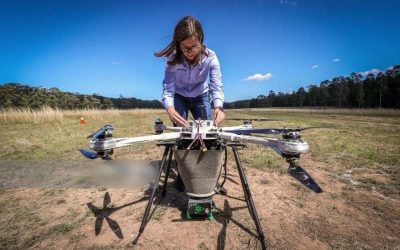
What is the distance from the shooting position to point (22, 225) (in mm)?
3299

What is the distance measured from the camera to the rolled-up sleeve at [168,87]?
3808 millimetres

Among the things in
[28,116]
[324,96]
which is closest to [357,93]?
[324,96]

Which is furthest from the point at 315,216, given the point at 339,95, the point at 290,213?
the point at 339,95

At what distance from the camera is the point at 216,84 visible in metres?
4.11

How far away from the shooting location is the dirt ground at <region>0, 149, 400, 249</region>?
9.44 ft

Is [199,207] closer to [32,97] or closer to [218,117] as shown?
[218,117]

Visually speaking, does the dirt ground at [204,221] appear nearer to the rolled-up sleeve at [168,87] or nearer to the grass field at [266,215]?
the grass field at [266,215]

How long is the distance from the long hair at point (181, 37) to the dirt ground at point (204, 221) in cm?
236

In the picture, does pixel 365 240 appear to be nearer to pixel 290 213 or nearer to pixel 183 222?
pixel 290 213

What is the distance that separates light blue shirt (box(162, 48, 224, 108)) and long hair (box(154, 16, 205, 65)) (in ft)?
0.47

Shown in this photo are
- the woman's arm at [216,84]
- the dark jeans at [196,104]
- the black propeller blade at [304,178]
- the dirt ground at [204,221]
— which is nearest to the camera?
the black propeller blade at [304,178]

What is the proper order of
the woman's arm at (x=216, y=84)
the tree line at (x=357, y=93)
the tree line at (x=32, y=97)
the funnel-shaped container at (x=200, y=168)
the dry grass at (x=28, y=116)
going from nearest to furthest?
the funnel-shaped container at (x=200, y=168) < the woman's arm at (x=216, y=84) < the dry grass at (x=28, y=116) < the tree line at (x=32, y=97) < the tree line at (x=357, y=93)

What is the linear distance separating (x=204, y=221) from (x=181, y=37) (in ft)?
8.35

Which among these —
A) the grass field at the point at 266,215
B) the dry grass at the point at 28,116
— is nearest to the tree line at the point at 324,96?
the dry grass at the point at 28,116
